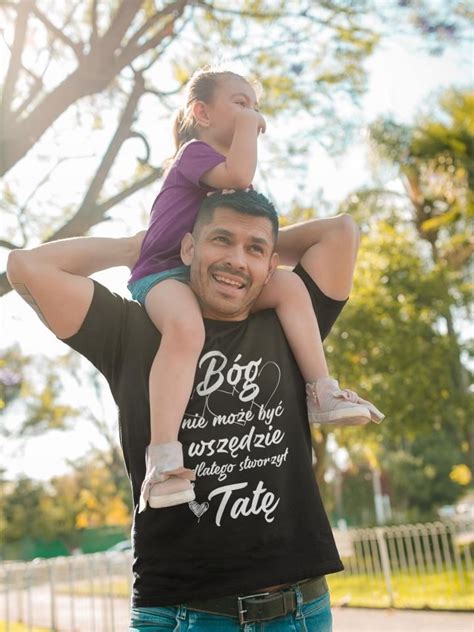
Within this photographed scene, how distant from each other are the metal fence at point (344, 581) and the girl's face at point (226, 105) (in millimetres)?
7395

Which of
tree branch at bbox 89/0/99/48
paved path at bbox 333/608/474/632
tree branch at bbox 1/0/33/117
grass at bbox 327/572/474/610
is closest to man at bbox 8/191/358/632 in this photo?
tree branch at bbox 1/0/33/117

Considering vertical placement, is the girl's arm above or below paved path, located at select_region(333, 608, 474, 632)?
above

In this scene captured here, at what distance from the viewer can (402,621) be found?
35.4ft

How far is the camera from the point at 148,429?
2.01 metres

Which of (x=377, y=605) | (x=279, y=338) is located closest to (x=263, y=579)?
(x=279, y=338)

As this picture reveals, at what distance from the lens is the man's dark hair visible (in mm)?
2094

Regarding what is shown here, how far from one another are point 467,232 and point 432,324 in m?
2.49

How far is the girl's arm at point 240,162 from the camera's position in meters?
2.14

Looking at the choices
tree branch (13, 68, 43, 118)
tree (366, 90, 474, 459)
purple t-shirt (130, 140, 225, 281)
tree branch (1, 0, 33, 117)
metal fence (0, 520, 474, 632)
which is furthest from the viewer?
tree (366, 90, 474, 459)

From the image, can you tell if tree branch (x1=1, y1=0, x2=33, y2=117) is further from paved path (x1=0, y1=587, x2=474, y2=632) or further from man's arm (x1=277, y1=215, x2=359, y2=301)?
paved path (x1=0, y1=587, x2=474, y2=632)

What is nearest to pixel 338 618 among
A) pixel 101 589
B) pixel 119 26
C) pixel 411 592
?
pixel 411 592

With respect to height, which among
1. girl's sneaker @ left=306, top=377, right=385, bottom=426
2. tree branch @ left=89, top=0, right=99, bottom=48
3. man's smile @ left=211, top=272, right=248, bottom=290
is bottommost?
girl's sneaker @ left=306, top=377, right=385, bottom=426

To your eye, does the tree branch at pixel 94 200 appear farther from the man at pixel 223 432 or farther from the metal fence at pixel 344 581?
the man at pixel 223 432

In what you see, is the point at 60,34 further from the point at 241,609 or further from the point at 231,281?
the point at 241,609
